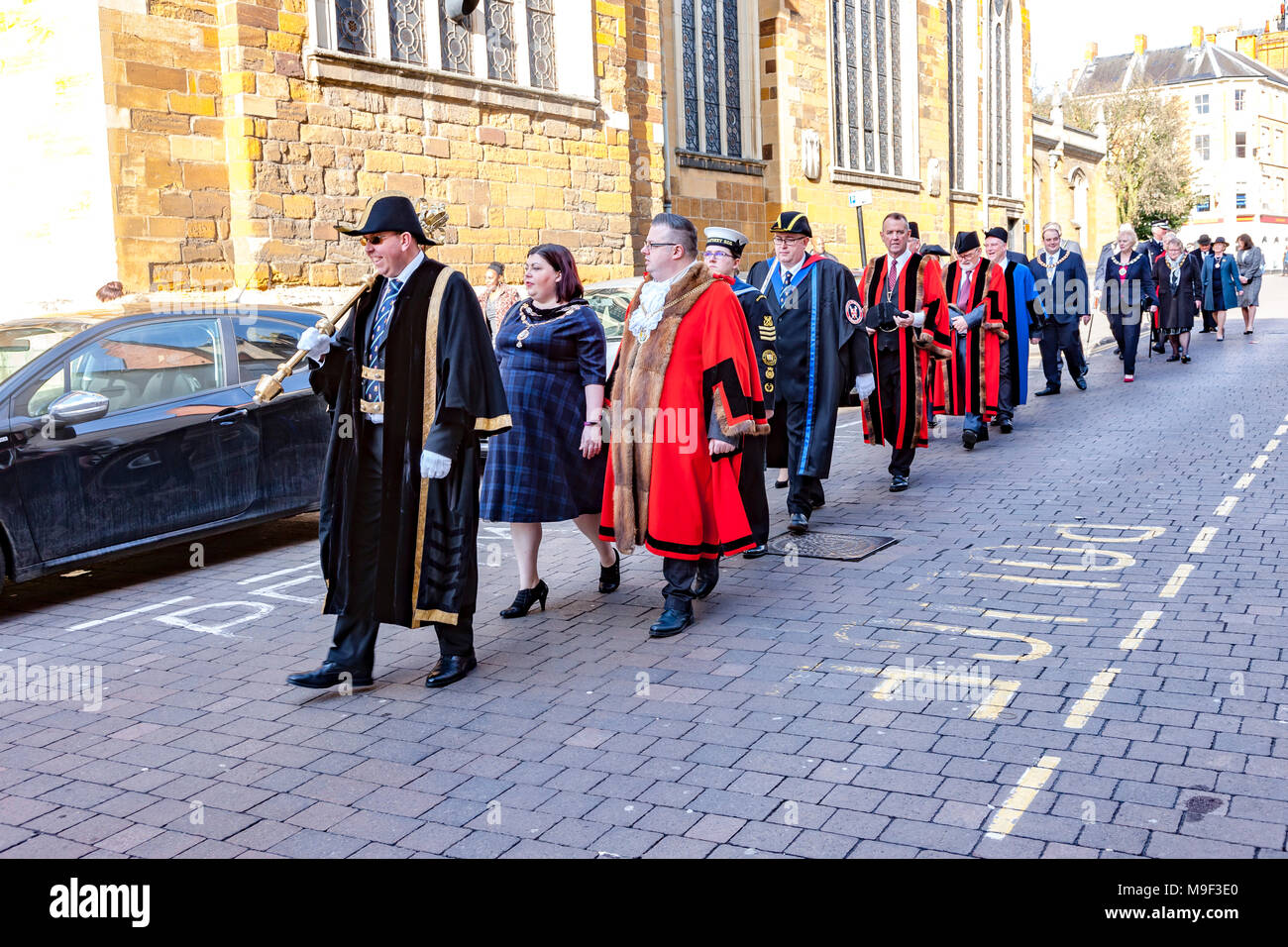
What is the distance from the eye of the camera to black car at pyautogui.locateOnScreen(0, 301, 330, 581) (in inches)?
263

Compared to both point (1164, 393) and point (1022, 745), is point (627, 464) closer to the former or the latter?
point (1022, 745)

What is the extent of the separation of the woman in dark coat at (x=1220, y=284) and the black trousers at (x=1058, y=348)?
831 centimetres

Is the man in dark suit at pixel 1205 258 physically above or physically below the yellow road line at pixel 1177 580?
above

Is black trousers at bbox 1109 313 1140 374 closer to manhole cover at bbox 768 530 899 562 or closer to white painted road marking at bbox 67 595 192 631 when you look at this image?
manhole cover at bbox 768 530 899 562

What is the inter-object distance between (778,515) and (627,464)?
9.26 ft

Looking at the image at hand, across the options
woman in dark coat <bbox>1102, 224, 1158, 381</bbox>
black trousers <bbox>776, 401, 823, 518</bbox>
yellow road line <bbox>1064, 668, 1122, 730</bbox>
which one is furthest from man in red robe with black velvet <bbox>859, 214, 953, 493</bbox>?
woman in dark coat <bbox>1102, 224, 1158, 381</bbox>

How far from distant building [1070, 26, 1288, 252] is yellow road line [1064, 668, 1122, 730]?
3161 inches

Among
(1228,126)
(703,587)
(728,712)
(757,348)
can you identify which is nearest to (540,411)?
(703,587)

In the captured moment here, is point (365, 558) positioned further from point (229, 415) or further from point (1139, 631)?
point (1139, 631)

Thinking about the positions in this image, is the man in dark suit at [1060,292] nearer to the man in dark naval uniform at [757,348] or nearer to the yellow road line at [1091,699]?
the man in dark naval uniform at [757,348]

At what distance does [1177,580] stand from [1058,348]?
9.77 meters

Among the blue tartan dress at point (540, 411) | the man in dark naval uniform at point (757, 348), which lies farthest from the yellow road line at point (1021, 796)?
the blue tartan dress at point (540, 411)

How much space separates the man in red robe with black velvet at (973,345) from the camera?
Result: 462 inches
